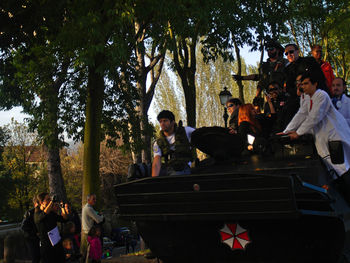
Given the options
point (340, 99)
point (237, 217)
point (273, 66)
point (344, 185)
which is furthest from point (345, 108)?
point (237, 217)

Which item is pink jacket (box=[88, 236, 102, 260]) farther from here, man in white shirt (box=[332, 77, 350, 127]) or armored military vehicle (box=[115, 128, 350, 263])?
man in white shirt (box=[332, 77, 350, 127])

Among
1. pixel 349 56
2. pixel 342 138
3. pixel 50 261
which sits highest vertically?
pixel 349 56

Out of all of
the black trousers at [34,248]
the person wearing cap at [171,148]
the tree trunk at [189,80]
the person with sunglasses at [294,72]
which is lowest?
the black trousers at [34,248]

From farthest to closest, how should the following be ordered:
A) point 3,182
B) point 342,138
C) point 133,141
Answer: point 3,182 < point 133,141 < point 342,138

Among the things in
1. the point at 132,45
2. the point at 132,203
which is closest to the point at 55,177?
the point at 132,45

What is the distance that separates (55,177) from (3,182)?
27732mm

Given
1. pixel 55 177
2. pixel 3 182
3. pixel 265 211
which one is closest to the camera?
pixel 265 211

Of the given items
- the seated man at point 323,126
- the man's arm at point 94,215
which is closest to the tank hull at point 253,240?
the seated man at point 323,126

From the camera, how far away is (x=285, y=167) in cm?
549

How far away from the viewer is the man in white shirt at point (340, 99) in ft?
21.8

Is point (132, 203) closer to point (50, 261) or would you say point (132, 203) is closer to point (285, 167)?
point (285, 167)

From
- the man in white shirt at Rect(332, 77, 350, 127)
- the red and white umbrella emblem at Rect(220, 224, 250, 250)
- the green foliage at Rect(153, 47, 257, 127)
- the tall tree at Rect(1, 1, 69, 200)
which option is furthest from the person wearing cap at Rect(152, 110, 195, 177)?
the green foliage at Rect(153, 47, 257, 127)

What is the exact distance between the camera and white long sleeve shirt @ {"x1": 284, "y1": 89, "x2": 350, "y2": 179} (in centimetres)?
545

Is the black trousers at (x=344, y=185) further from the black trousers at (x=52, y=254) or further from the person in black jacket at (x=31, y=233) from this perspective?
the person in black jacket at (x=31, y=233)
